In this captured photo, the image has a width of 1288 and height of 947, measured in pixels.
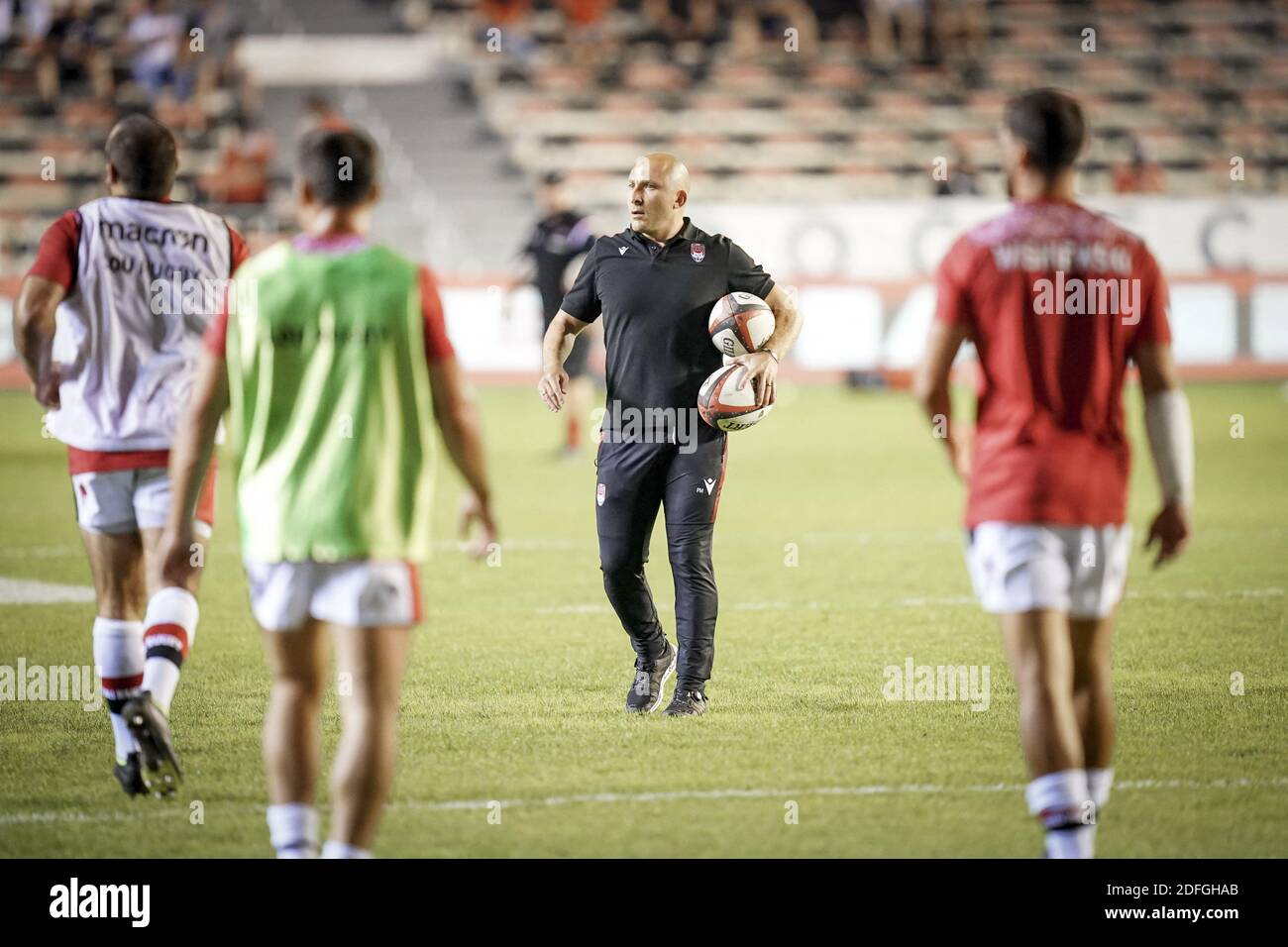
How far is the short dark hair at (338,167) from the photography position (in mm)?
4547

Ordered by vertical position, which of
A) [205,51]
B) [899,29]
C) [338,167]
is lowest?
[338,167]

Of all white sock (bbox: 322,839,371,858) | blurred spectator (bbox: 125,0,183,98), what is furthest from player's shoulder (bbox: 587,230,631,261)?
blurred spectator (bbox: 125,0,183,98)

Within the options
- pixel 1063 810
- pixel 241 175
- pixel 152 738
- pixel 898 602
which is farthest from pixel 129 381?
pixel 241 175

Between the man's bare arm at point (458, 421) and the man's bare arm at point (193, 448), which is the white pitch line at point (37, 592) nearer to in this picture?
the man's bare arm at point (193, 448)

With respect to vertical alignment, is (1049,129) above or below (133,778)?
above

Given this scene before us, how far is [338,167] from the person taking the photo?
4.57 meters

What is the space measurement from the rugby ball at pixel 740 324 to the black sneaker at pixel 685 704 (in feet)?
4.58

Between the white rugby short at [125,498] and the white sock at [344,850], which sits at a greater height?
the white rugby short at [125,498]

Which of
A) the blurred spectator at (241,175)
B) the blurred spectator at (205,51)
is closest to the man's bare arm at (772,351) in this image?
the blurred spectator at (241,175)

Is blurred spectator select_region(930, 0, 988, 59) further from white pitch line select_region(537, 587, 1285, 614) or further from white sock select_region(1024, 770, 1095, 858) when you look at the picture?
white sock select_region(1024, 770, 1095, 858)

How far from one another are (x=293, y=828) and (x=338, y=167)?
1745mm

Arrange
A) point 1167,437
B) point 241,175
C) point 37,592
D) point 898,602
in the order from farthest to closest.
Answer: point 241,175 < point 37,592 < point 898,602 < point 1167,437

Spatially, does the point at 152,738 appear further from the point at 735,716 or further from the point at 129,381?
the point at 735,716

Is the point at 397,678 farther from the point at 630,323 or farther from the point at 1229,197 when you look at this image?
the point at 1229,197
